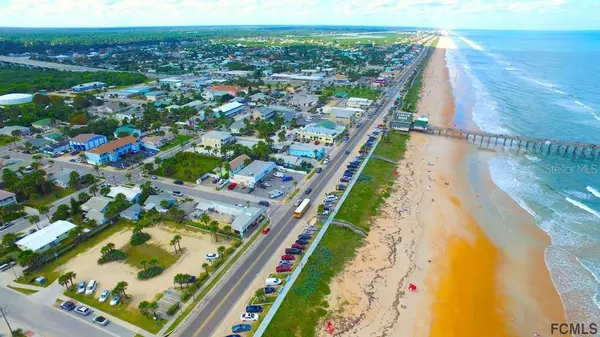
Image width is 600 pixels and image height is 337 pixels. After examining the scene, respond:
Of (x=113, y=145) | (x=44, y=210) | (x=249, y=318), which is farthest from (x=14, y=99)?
(x=249, y=318)

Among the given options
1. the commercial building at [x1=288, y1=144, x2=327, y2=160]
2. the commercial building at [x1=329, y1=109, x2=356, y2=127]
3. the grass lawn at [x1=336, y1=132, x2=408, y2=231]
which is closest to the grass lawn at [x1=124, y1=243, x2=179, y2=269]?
the grass lawn at [x1=336, y1=132, x2=408, y2=231]

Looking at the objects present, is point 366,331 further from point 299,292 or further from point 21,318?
point 21,318

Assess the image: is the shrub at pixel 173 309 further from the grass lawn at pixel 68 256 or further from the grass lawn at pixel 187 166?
the grass lawn at pixel 187 166

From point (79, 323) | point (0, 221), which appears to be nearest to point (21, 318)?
point (79, 323)

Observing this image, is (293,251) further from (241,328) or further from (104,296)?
(104,296)

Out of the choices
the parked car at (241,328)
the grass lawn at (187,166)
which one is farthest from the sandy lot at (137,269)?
the grass lawn at (187,166)

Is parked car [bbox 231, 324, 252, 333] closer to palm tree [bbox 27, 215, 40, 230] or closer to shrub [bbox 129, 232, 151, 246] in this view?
shrub [bbox 129, 232, 151, 246]
